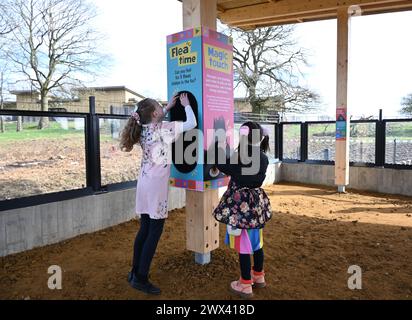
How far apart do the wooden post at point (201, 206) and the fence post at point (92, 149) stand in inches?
75.3

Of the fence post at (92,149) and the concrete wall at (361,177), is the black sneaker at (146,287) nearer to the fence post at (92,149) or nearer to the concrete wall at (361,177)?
the fence post at (92,149)

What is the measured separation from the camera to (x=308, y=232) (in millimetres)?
4730

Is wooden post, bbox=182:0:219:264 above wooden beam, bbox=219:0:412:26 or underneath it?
underneath

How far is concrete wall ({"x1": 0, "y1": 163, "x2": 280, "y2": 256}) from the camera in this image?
148 inches

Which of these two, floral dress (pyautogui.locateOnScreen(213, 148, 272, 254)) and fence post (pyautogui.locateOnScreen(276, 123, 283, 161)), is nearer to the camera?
A: floral dress (pyautogui.locateOnScreen(213, 148, 272, 254))

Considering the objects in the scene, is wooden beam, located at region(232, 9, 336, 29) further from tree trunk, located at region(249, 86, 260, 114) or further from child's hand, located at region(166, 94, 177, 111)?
tree trunk, located at region(249, 86, 260, 114)

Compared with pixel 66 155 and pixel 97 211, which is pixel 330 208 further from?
pixel 66 155

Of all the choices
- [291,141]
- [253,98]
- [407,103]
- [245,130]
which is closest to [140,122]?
[245,130]

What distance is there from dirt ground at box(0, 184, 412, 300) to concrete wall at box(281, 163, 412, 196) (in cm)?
220

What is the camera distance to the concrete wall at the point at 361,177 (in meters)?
7.36

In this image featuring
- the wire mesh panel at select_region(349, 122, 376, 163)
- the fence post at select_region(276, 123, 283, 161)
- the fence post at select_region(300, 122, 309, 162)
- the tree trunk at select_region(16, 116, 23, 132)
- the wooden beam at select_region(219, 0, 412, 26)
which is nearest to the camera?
the tree trunk at select_region(16, 116, 23, 132)

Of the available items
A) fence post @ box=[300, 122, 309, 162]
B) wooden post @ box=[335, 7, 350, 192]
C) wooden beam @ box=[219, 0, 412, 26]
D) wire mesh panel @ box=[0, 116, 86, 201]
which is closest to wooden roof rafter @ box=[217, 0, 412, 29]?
wooden beam @ box=[219, 0, 412, 26]

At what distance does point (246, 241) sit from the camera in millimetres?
2830

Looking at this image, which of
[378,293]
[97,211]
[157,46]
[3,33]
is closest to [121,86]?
[157,46]
